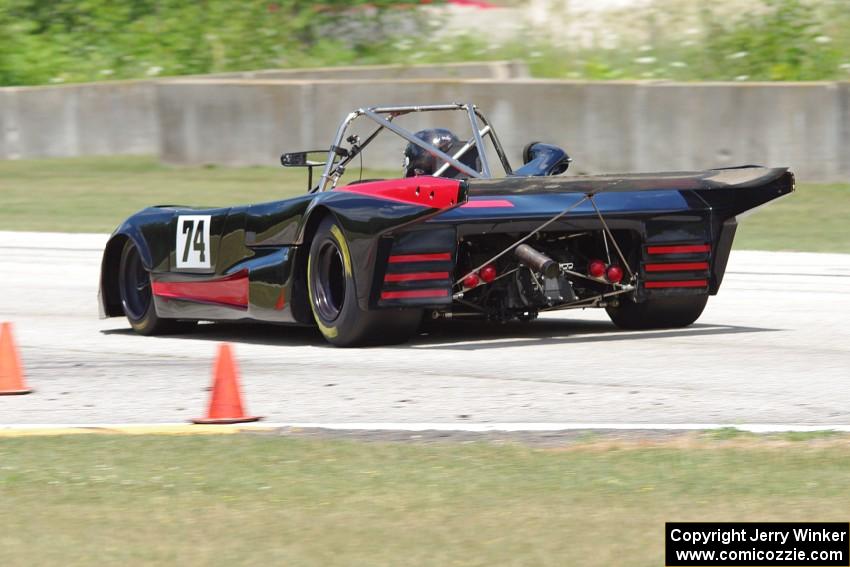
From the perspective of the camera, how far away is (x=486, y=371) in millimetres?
8688

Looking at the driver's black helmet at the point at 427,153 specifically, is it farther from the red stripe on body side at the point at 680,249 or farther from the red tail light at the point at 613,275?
the red stripe on body side at the point at 680,249

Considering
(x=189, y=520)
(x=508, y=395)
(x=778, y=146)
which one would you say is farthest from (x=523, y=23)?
(x=189, y=520)

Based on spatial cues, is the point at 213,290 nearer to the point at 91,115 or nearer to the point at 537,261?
the point at 537,261

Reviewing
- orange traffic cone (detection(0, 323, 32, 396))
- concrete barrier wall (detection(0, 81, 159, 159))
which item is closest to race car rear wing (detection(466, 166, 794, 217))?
orange traffic cone (detection(0, 323, 32, 396))

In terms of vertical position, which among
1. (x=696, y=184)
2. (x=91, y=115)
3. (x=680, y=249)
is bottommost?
(x=680, y=249)

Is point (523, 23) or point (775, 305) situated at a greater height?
point (523, 23)

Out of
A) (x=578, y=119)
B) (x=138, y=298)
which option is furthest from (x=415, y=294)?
(x=578, y=119)

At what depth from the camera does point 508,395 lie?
7840 millimetres

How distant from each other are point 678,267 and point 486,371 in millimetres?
1902

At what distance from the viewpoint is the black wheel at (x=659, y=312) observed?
10.5 metres

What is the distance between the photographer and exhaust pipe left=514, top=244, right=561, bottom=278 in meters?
9.38

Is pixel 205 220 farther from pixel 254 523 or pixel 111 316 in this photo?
pixel 254 523

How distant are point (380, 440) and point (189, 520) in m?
1.53

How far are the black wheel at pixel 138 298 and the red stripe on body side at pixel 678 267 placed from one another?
10.9ft
